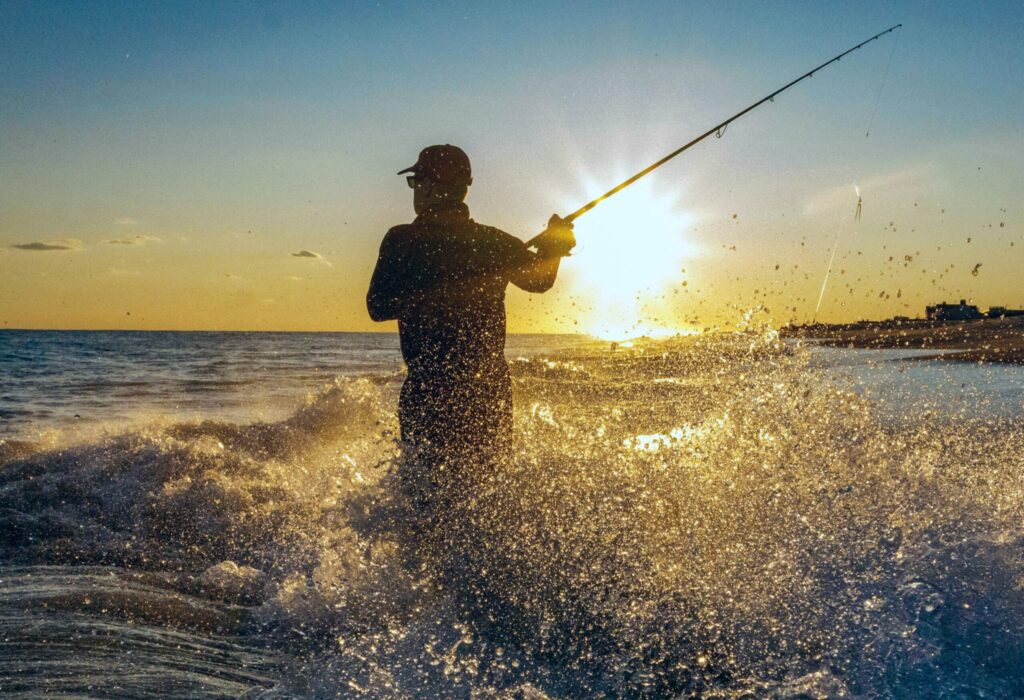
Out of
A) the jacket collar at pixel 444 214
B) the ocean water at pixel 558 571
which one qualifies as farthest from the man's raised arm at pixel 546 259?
the ocean water at pixel 558 571

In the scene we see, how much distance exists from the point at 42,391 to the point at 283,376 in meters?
6.67

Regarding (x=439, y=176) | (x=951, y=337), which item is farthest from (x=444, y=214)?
(x=951, y=337)

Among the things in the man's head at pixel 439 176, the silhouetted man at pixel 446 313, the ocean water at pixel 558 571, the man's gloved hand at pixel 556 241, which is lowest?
the ocean water at pixel 558 571

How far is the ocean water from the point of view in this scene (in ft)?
8.51

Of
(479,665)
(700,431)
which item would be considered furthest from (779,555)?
(700,431)

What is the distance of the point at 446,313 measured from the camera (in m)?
3.67

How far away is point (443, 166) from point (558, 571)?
6.73 ft

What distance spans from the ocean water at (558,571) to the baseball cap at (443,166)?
140 centimetres

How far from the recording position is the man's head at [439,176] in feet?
12.1

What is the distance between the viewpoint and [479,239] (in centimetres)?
377

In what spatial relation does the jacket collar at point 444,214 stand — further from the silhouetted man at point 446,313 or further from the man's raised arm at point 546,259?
the man's raised arm at point 546,259

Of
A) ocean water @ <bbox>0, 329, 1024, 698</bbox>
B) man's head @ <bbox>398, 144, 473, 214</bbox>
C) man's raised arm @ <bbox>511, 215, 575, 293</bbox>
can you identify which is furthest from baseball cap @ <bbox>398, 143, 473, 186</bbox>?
ocean water @ <bbox>0, 329, 1024, 698</bbox>

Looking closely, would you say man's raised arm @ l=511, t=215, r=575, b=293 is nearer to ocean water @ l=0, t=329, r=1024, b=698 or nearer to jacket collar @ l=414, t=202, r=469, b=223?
jacket collar @ l=414, t=202, r=469, b=223

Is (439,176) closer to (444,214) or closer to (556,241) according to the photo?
(444,214)
